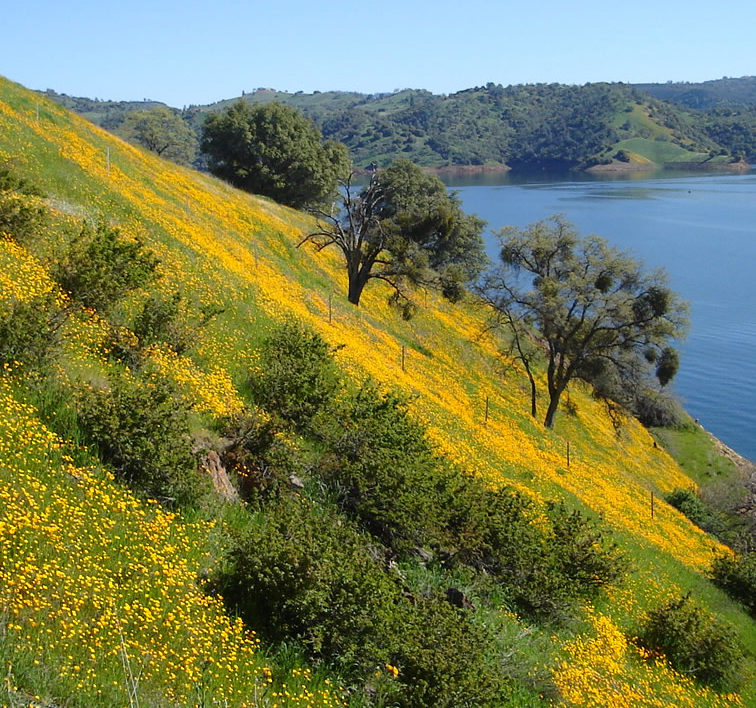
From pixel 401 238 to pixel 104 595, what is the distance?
34.2 meters

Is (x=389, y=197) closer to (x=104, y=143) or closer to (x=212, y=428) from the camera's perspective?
(x=104, y=143)

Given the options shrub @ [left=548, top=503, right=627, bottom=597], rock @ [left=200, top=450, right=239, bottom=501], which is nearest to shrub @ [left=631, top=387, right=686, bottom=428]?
shrub @ [left=548, top=503, right=627, bottom=597]

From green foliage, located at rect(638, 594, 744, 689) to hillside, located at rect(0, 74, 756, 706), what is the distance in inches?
15.8

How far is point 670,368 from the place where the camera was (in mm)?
48750

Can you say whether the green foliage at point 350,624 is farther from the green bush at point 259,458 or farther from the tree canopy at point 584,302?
the tree canopy at point 584,302

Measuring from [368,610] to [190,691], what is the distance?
8.20 feet

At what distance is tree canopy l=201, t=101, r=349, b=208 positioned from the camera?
64000 mm

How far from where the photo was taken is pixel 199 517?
10070 millimetres

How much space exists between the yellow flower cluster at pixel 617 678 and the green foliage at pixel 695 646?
387mm

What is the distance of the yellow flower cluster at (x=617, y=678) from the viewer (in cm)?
1102

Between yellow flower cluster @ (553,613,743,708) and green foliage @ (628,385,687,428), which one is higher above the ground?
yellow flower cluster @ (553,613,743,708)

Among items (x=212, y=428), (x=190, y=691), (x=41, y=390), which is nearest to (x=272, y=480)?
(x=212, y=428)

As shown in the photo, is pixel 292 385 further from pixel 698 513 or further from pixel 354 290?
pixel 698 513

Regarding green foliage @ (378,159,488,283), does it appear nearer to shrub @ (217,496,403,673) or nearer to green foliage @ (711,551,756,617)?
green foliage @ (711,551,756,617)
